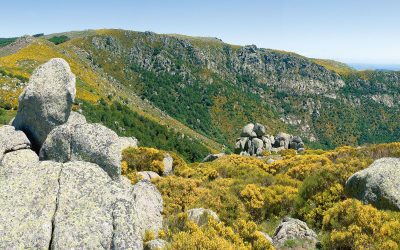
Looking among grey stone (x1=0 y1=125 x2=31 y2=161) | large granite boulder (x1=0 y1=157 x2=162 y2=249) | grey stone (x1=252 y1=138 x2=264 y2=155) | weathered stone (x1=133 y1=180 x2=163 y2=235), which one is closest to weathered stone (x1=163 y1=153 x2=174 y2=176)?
weathered stone (x1=133 y1=180 x2=163 y2=235)

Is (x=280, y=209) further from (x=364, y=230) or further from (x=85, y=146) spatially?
(x=85, y=146)

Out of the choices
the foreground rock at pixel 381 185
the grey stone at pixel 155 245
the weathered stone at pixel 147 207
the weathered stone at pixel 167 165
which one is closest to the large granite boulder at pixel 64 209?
the grey stone at pixel 155 245

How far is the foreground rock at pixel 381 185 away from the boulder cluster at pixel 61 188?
10.8m

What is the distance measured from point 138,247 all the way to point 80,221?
2110 mm

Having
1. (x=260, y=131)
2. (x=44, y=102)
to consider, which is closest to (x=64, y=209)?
(x=44, y=102)

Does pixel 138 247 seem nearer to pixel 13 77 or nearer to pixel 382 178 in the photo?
pixel 382 178

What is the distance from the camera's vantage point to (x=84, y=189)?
1280cm

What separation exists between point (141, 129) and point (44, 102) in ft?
400

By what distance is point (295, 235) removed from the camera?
1691 centimetres

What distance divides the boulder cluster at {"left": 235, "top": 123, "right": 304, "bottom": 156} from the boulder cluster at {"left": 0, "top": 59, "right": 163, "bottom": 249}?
193 feet

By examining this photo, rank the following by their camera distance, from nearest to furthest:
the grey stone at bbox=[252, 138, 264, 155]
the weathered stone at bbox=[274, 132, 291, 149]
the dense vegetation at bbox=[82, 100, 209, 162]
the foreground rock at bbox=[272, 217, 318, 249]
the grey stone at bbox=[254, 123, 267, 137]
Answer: the foreground rock at bbox=[272, 217, 318, 249], the grey stone at bbox=[252, 138, 264, 155], the grey stone at bbox=[254, 123, 267, 137], the weathered stone at bbox=[274, 132, 291, 149], the dense vegetation at bbox=[82, 100, 209, 162]

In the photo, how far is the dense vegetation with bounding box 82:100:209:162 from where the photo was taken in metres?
125

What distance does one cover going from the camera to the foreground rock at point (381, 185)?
58.1ft

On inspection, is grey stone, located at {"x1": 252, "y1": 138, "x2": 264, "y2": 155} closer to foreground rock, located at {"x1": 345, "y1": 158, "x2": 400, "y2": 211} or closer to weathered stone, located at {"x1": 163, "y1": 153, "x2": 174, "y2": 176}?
weathered stone, located at {"x1": 163, "y1": 153, "x2": 174, "y2": 176}
